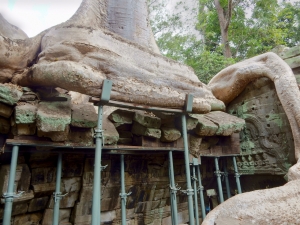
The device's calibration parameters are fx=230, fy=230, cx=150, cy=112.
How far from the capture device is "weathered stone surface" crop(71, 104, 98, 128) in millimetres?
2208

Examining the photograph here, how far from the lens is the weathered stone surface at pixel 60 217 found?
8.27ft

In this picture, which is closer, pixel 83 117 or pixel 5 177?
pixel 5 177

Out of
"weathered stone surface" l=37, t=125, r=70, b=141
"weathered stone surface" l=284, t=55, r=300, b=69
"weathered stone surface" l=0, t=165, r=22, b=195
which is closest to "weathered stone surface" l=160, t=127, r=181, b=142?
"weathered stone surface" l=37, t=125, r=70, b=141

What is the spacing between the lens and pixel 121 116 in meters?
2.67

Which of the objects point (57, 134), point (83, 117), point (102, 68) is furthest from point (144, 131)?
point (57, 134)

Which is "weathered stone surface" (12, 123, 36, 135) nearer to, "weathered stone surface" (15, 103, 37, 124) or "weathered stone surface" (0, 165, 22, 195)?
"weathered stone surface" (15, 103, 37, 124)

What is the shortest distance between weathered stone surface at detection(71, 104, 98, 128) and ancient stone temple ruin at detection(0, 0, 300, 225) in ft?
0.07

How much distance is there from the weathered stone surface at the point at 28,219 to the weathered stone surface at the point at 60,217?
68 mm

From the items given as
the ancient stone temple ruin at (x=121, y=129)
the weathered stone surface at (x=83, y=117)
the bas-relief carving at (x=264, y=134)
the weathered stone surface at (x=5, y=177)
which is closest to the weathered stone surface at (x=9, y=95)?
the ancient stone temple ruin at (x=121, y=129)

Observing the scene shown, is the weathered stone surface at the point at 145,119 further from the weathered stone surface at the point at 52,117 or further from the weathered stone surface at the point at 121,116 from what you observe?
the weathered stone surface at the point at 52,117

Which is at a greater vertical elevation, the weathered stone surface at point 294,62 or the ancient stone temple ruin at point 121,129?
the weathered stone surface at point 294,62

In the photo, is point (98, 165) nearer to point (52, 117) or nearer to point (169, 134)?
point (52, 117)

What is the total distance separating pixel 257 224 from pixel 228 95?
275cm

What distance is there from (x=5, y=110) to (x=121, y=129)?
1.23 metres
